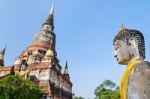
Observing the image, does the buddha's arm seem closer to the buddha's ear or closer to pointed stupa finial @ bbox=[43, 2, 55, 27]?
the buddha's ear

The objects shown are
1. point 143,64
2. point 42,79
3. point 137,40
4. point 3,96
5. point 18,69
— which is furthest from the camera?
point 18,69

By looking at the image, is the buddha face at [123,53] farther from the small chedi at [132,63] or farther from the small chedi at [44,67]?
the small chedi at [44,67]

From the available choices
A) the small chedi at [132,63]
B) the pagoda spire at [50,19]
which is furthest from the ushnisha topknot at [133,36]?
the pagoda spire at [50,19]

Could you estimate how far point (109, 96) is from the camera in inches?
1449

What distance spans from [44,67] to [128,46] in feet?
114

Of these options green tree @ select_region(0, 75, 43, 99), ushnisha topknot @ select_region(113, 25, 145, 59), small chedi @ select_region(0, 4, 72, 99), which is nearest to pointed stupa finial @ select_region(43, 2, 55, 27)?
small chedi @ select_region(0, 4, 72, 99)

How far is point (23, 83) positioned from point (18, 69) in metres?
13.2

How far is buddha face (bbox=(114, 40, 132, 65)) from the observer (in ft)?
11.4

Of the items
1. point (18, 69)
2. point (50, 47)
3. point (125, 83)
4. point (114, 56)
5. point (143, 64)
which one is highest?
point (50, 47)

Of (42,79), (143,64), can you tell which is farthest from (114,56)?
(42,79)

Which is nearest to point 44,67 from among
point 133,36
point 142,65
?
point 133,36

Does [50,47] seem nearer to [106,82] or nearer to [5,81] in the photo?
[106,82]

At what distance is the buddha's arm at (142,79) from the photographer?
286 centimetres

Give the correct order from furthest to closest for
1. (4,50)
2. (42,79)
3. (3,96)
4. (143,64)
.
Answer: (4,50) → (42,79) → (3,96) → (143,64)
